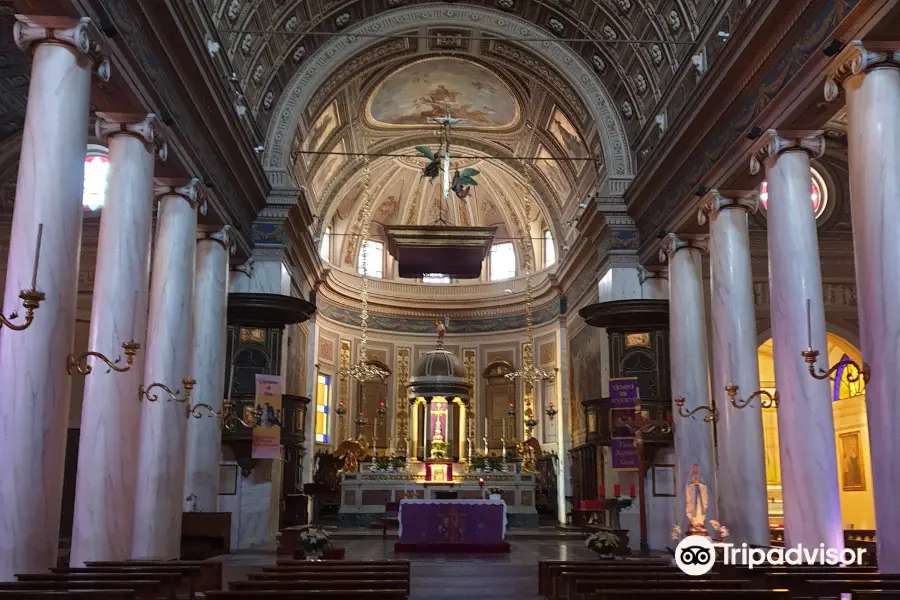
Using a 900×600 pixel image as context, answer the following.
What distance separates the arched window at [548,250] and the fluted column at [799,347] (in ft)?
57.1

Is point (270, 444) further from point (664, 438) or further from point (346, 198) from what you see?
point (346, 198)

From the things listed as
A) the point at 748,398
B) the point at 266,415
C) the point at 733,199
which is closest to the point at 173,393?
the point at 266,415

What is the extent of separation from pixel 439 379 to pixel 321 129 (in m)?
8.71

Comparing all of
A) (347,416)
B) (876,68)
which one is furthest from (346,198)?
(876,68)

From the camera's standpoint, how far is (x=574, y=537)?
21.0 meters

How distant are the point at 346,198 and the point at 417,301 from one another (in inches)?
186

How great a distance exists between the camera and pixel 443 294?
107 feet

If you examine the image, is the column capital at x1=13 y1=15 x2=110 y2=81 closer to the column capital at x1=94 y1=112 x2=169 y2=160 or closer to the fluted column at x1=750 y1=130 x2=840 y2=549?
the column capital at x1=94 y1=112 x2=169 y2=160

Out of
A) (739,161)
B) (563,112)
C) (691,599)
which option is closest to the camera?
(691,599)

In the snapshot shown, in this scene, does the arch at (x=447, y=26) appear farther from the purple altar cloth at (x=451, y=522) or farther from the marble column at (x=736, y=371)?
the purple altar cloth at (x=451, y=522)

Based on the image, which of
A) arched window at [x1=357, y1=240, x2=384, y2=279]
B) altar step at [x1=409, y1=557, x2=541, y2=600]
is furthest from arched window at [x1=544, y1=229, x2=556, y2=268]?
altar step at [x1=409, y1=557, x2=541, y2=600]

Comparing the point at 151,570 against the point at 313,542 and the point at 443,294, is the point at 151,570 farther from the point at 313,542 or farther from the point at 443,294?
the point at 443,294

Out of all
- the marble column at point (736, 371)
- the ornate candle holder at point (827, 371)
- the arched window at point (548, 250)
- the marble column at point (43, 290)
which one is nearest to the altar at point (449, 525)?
the marble column at point (736, 371)

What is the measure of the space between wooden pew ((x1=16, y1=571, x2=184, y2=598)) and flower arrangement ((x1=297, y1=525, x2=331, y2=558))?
14.6 feet
